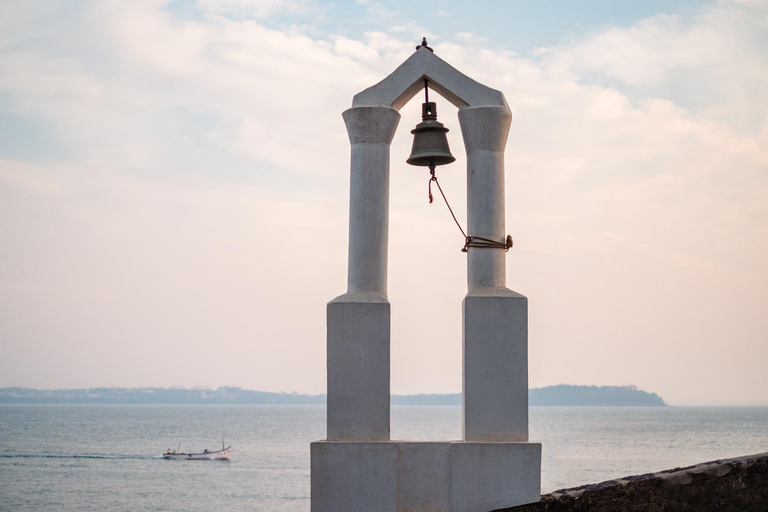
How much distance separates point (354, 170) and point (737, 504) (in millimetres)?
3136

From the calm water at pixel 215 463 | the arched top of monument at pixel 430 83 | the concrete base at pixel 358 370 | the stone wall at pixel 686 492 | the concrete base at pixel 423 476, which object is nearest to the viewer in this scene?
the stone wall at pixel 686 492

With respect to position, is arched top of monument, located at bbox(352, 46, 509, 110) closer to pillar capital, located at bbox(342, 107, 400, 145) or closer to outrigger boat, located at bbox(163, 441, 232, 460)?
pillar capital, located at bbox(342, 107, 400, 145)

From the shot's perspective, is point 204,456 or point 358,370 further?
point 204,456

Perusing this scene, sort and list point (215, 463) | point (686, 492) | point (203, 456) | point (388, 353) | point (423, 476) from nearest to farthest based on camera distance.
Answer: point (686, 492) → point (423, 476) → point (388, 353) → point (215, 463) → point (203, 456)

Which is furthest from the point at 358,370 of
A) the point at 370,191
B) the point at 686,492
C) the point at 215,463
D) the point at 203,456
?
the point at 203,456

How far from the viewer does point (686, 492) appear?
5.21 m

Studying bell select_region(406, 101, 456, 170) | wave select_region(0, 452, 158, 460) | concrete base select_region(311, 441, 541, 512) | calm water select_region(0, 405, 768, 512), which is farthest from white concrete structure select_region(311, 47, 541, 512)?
wave select_region(0, 452, 158, 460)

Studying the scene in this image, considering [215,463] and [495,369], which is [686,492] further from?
[215,463]

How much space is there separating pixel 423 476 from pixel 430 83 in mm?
2669

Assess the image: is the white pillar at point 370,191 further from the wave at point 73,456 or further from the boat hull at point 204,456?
the wave at point 73,456

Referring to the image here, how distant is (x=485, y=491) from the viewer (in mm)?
5457

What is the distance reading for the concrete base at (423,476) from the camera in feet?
17.9

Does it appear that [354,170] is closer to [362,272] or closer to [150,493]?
[362,272]

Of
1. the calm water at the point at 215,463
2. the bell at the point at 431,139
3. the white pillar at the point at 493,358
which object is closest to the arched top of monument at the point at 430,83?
the bell at the point at 431,139
